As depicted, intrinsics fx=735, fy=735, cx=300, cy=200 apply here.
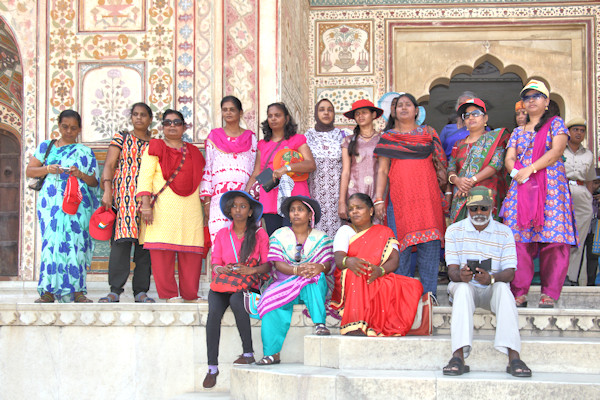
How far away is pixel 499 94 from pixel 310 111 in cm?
Result: 505

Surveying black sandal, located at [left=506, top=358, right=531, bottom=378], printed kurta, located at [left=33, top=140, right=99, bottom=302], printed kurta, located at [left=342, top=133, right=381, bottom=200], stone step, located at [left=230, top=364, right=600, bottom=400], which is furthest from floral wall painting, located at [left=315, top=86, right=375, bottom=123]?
black sandal, located at [left=506, top=358, right=531, bottom=378]

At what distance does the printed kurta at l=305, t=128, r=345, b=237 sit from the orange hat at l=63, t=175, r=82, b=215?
1.98m

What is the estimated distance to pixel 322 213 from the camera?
20.5 feet

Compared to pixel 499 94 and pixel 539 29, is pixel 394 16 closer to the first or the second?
pixel 539 29

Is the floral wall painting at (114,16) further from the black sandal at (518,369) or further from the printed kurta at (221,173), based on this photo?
the black sandal at (518,369)

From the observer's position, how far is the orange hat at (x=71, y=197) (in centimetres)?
621

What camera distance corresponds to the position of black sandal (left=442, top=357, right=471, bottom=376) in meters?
4.45

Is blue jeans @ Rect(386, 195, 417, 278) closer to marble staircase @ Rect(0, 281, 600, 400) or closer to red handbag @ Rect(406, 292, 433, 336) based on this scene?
marble staircase @ Rect(0, 281, 600, 400)

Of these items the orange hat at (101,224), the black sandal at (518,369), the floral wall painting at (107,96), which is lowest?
the black sandal at (518,369)

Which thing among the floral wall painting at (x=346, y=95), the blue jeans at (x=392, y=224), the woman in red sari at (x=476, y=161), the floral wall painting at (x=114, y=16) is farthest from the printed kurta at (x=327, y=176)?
the floral wall painting at (x=346, y=95)

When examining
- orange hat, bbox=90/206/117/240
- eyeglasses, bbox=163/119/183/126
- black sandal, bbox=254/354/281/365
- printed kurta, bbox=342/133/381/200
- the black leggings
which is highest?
eyeglasses, bbox=163/119/183/126

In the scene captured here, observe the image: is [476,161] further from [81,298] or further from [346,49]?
[346,49]

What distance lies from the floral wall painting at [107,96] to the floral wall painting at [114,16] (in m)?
0.39

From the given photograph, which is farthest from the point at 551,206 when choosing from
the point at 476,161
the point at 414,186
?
the point at 414,186
